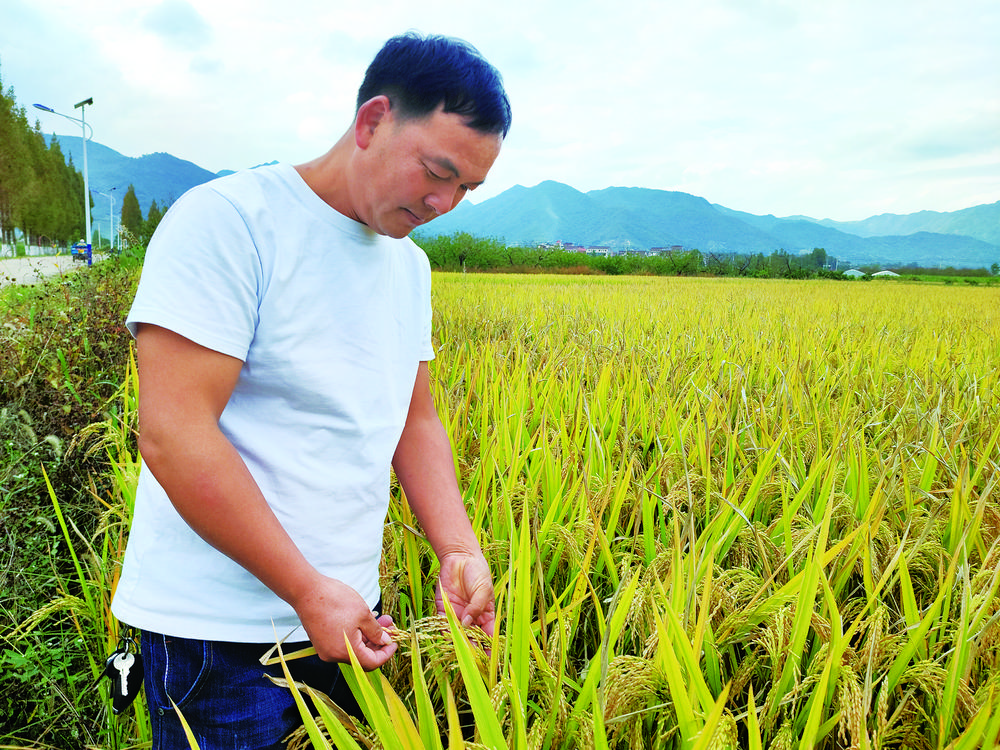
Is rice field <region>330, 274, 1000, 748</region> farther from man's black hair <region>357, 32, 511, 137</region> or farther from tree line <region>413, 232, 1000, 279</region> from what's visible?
tree line <region>413, 232, 1000, 279</region>

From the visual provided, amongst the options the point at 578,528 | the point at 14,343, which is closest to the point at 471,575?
the point at 578,528

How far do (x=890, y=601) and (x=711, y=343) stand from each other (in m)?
2.59

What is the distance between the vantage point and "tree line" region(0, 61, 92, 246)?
28.0 m

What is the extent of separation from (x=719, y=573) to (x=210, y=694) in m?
0.84

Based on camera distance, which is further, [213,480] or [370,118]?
[370,118]

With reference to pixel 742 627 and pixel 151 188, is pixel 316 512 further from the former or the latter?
pixel 151 188

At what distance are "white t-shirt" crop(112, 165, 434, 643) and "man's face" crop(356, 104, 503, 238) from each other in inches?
3.2

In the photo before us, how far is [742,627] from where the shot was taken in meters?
0.96

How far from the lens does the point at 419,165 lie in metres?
0.88

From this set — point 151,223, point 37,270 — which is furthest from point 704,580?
point 151,223

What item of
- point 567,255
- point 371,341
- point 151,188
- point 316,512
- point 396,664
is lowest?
point 396,664

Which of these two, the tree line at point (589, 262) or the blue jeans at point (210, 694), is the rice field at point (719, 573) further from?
the tree line at point (589, 262)

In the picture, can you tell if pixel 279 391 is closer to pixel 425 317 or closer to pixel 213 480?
pixel 213 480

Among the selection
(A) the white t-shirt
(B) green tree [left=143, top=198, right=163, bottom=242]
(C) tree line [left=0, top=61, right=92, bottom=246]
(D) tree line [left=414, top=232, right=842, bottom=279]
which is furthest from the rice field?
(C) tree line [left=0, top=61, right=92, bottom=246]
